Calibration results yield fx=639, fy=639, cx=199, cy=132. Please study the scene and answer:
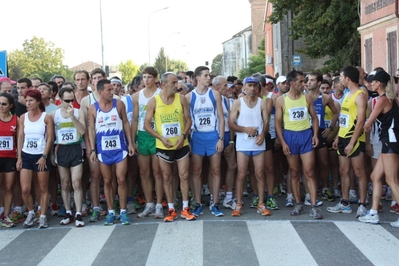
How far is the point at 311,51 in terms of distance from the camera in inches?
1144

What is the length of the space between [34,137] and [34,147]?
0.15 m

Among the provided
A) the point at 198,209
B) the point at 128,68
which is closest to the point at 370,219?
the point at 198,209

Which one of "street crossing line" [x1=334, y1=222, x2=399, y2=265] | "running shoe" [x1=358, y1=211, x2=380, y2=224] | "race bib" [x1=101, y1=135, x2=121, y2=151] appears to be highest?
"race bib" [x1=101, y1=135, x2=121, y2=151]

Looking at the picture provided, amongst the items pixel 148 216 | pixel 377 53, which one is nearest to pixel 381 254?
pixel 148 216

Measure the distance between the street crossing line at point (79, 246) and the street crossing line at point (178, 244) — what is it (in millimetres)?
696

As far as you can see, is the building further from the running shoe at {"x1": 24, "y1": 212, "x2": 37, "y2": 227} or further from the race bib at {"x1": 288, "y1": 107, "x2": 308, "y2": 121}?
the running shoe at {"x1": 24, "y1": 212, "x2": 37, "y2": 227}

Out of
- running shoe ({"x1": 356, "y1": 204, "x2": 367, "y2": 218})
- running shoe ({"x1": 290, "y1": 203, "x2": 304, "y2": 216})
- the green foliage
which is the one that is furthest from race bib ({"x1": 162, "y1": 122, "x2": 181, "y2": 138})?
the green foliage

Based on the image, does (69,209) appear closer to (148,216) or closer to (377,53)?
(148,216)

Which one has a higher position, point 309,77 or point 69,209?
point 309,77

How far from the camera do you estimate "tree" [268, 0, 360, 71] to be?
26.7 meters

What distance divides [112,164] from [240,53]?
122 meters

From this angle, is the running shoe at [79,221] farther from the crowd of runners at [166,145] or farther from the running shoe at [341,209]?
the running shoe at [341,209]

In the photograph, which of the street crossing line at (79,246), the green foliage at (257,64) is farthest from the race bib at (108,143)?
the green foliage at (257,64)

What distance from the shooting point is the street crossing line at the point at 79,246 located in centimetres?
730
